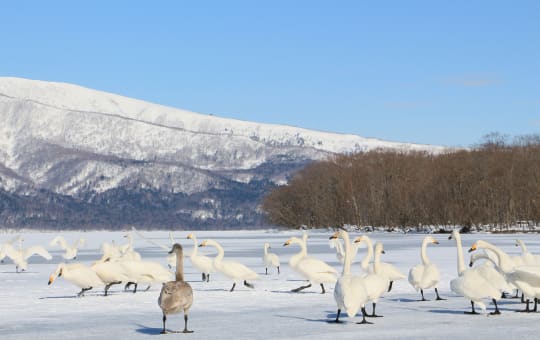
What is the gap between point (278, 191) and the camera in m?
137

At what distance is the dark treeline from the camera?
306ft

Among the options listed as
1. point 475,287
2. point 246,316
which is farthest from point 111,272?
point 475,287

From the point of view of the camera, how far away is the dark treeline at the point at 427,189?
306ft

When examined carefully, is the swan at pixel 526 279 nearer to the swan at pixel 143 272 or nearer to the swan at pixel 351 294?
the swan at pixel 351 294

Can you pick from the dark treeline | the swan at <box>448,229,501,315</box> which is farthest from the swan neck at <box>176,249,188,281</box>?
the dark treeline

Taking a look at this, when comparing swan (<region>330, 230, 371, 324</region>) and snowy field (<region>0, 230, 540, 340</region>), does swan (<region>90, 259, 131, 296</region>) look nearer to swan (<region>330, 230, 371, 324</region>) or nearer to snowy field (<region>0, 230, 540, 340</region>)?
snowy field (<region>0, 230, 540, 340</region>)

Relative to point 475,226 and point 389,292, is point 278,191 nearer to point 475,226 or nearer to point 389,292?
point 475,226

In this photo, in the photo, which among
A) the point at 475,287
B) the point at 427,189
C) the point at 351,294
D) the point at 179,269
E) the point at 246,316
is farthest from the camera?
the point at 427,189

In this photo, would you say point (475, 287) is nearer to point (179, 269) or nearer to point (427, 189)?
point (179, 269)

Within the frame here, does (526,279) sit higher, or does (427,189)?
(427,189)

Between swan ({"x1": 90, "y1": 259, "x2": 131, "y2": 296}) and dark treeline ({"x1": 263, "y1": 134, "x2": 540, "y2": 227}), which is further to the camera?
dark treeline ({"x1": 263, "y1": 134, "x2": 540, "y2": 227})

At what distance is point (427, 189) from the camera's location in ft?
329

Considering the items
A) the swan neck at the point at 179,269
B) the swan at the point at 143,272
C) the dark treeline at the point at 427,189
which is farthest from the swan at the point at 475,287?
the dark treeline at the point at 427,189

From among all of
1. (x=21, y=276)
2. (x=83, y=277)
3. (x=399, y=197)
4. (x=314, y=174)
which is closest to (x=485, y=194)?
(x=399, y=197)
